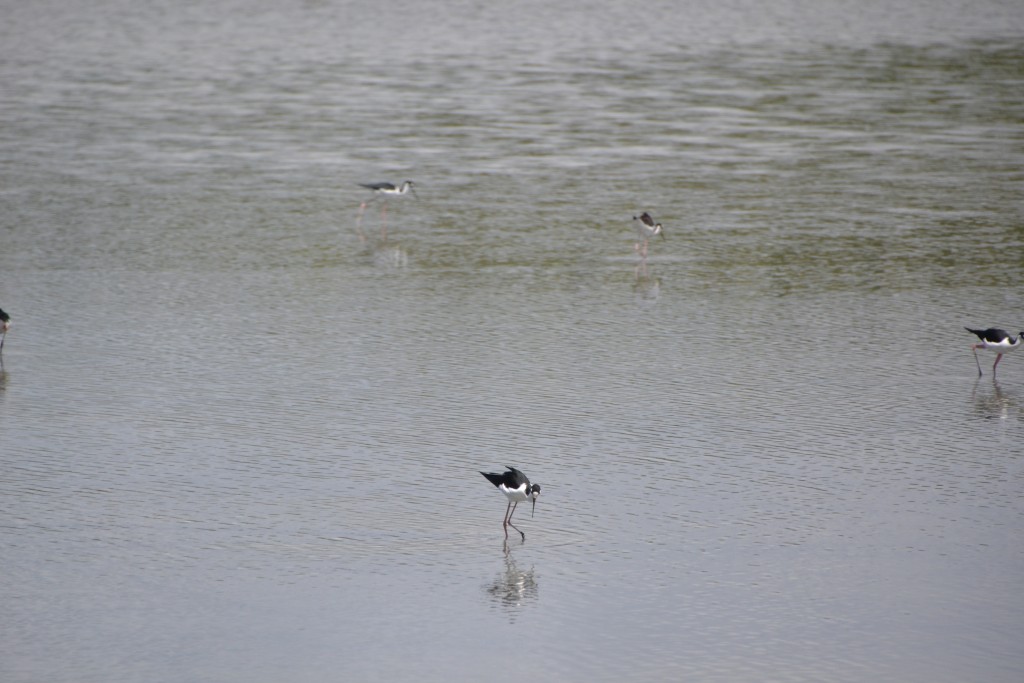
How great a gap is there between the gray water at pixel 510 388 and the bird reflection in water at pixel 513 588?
0.03 metres

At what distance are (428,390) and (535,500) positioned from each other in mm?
4105

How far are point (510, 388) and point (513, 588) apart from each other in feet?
17.8

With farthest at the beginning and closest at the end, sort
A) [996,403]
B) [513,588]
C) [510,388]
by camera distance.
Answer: [510,388] < [996,403] < [513,588]

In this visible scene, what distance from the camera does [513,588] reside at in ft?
38.0

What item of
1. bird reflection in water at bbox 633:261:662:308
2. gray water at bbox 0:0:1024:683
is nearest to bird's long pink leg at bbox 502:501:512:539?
gray water at bbox 0:0:1024:683

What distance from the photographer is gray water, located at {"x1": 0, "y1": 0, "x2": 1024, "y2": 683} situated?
36.0ft

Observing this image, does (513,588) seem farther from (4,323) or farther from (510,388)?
(4,323)

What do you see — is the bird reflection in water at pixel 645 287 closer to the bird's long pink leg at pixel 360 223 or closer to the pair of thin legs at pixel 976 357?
the pair of thin legs at pixel 976 357

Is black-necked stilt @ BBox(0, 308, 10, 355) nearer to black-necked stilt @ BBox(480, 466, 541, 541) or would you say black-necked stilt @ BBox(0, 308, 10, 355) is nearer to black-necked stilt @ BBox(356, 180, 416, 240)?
black-necked stilt @ BBox(356, 180, 416, 240)

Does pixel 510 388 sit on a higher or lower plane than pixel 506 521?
higher

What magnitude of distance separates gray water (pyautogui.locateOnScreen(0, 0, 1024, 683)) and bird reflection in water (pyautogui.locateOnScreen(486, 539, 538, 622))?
0.03 m

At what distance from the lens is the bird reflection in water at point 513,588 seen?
1131 centimetres

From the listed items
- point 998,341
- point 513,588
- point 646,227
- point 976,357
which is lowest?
point 513,588

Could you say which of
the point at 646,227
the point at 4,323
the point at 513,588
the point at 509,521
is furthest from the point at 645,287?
the point at 513,588
